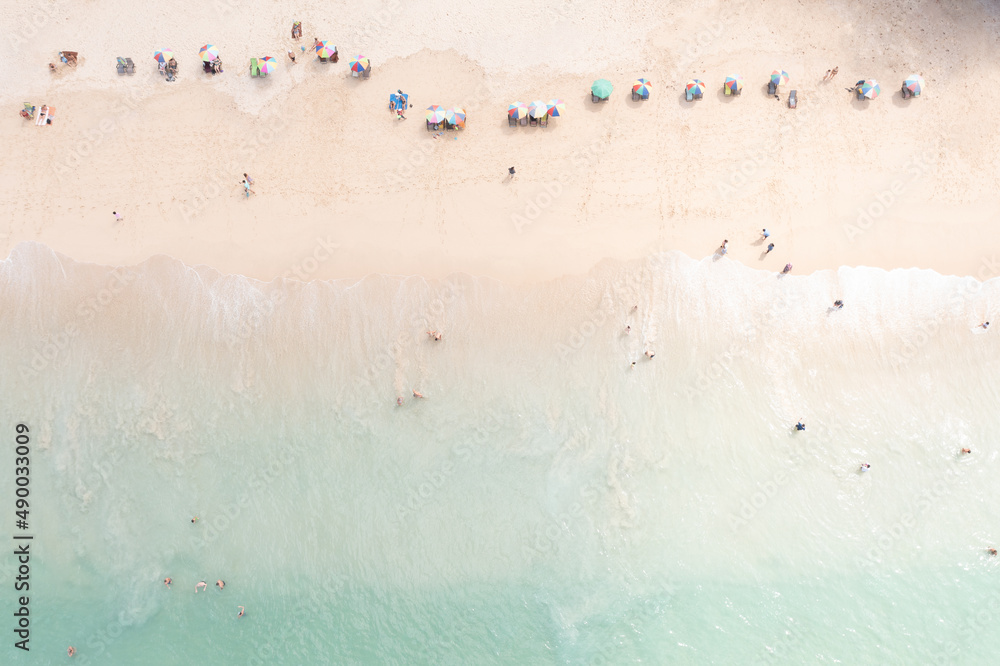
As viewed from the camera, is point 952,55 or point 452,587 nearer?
point 452,587

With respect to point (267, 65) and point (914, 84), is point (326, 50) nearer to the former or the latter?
point (267, 65)

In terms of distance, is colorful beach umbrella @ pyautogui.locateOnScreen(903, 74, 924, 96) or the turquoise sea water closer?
the turquoise sea water

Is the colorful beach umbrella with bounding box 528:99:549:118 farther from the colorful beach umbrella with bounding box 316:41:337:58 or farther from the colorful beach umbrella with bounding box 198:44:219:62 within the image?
the colorful beach umbrella with bounding box 198:44:219:62

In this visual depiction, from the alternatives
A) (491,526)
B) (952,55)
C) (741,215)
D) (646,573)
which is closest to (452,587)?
(491,526)

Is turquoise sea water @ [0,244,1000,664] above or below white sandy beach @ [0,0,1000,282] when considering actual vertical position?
below

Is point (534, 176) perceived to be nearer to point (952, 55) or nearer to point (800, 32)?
point (800, 32)

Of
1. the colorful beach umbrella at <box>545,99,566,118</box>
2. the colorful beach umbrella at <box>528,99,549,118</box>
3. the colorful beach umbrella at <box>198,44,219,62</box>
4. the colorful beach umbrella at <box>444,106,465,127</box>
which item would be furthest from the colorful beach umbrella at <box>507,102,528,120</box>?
the colorful beach umbrella at <box>198,44,219,62</box>
